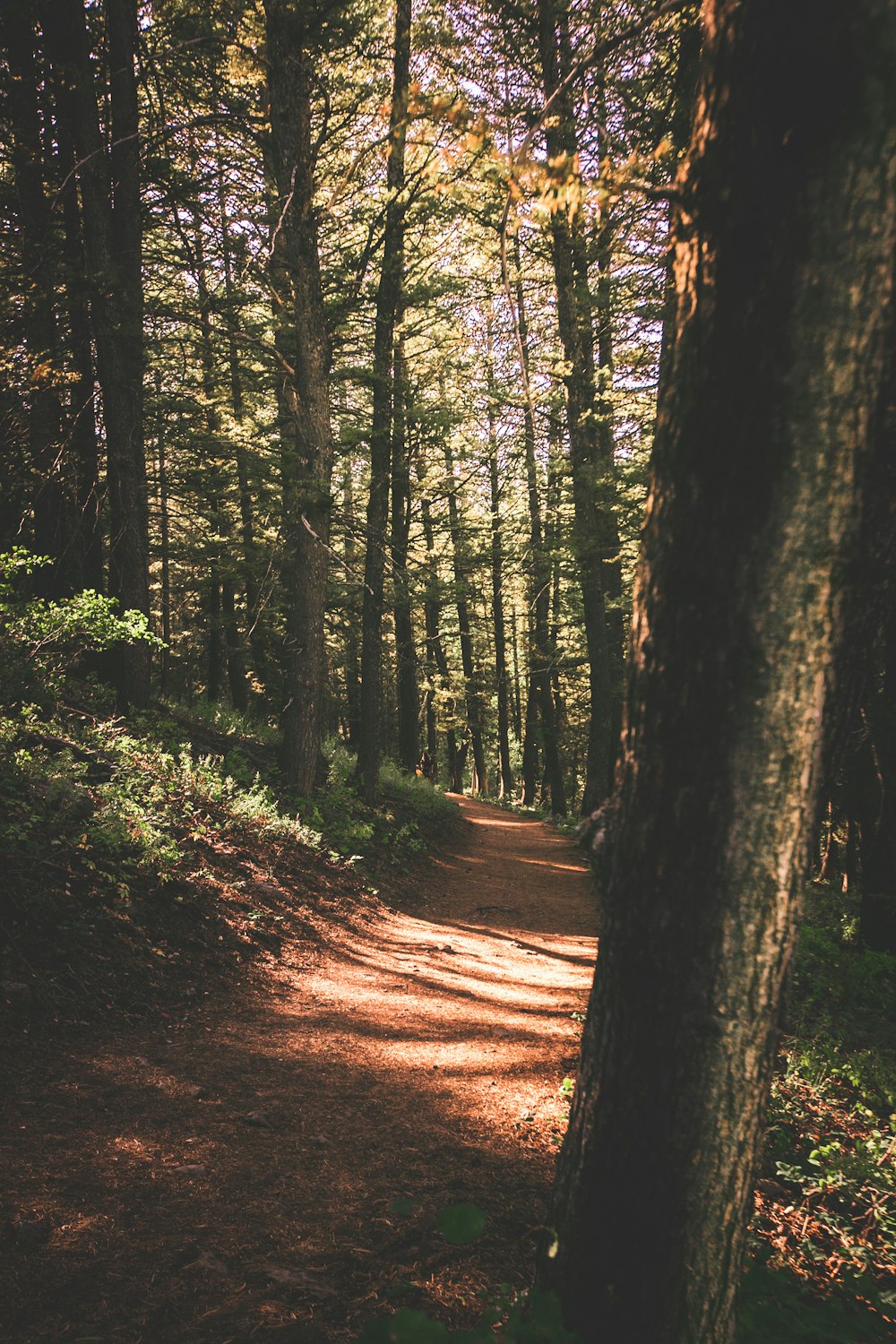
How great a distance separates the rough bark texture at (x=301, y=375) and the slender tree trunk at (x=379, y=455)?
1260 mm

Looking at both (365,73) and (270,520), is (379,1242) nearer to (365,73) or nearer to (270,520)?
(270,520)

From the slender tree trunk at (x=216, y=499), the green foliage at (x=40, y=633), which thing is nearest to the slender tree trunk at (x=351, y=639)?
the slender tree trunk at (x=216, y=499)

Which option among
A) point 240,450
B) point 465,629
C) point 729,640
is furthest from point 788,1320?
point 465,629

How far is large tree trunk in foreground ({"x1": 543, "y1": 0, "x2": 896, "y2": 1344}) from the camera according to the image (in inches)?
61.2

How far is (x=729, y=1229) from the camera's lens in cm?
189

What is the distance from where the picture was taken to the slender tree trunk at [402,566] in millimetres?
12902

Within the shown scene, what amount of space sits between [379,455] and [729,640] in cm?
1160

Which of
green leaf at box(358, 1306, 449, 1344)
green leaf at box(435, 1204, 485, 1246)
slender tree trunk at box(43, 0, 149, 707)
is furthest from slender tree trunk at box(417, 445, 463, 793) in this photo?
green leaf at box(358, 1306, 449, 1344)

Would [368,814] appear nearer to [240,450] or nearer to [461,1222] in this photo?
[240,450]

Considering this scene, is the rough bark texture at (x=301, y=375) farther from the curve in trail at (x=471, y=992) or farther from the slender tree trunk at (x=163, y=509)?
the curve in trail at (x=471, y=992)

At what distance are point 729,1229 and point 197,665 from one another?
28302 mm

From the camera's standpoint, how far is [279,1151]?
343 cm

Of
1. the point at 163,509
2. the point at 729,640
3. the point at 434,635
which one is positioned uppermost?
the point at 163,509

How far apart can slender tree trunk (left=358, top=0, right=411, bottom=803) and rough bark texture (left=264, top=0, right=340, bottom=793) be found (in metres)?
1.26
